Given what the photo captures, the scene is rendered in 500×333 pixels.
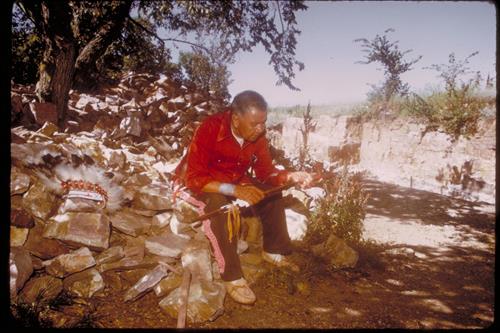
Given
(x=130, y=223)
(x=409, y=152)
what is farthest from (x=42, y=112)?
(x=409, y=152)

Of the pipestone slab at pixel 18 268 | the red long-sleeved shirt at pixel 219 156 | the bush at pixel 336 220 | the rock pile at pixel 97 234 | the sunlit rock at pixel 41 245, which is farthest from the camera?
the bush at pixel 336 220

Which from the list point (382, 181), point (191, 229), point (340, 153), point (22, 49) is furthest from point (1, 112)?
point (22, 49)

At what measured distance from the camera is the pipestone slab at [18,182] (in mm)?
3000

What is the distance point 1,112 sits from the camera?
7.54 ft

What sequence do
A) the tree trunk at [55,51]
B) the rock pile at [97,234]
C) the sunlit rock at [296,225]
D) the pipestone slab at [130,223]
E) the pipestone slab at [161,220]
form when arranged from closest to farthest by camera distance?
the rock pile at [97,234] → the pipestone slab at [130,223] → the pipestone slab at [161,220] → the sunlit rock at [296,225] → the tree trunk at [55,51]

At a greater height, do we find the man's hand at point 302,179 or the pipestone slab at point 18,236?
the man's hand at point 302,179

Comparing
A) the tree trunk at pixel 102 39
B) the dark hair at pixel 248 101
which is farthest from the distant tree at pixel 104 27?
the dark hair at pixel 248 101

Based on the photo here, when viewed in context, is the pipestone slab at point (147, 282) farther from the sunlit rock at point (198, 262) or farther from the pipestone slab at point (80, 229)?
the pipestone slab at point (80, 229)

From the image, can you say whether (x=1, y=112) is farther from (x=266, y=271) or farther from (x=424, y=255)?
(x=424, y=255)

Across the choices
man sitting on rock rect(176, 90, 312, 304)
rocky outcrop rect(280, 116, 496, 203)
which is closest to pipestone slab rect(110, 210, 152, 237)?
man sitting on rock rect(176, 90, 312, 304)

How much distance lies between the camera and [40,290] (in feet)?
8.57

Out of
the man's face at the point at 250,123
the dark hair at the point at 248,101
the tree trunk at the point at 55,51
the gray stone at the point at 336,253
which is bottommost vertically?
the gray stone at the point at 336,253

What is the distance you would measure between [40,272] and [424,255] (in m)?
4.57

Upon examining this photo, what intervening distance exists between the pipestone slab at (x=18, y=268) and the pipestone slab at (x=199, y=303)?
1.18 m
